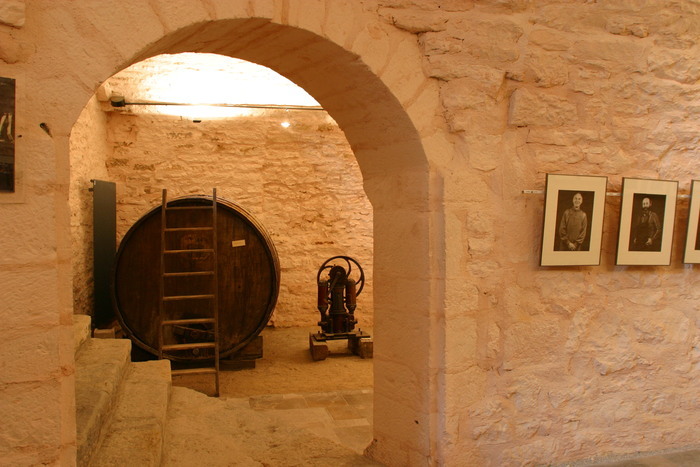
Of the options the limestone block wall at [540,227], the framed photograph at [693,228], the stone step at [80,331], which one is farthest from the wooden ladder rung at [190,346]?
the framed photograph at [693,228]

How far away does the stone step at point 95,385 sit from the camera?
6.46 feet

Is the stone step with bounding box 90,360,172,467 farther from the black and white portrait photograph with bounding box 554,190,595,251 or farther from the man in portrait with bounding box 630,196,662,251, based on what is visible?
the man in portrait with bounding box 630,196,662,251

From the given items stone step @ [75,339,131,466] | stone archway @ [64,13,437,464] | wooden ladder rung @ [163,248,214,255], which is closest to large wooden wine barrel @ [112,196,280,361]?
wooden ladder rung @ [163,248,214,255]

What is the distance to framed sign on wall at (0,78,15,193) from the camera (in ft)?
4.71

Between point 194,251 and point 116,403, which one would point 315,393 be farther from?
point 116,403

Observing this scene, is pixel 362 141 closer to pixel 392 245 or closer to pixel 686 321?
pixel 392 245

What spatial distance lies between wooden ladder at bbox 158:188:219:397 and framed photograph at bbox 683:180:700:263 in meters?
3.01

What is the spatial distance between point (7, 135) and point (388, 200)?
1.43 metres

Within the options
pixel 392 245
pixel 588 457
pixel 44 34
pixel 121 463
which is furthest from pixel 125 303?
pixel 588 457

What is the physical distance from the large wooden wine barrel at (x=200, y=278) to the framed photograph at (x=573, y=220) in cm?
246

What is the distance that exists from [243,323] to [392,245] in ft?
7.74

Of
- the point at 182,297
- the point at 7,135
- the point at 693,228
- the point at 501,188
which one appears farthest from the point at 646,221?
the point at 182,297

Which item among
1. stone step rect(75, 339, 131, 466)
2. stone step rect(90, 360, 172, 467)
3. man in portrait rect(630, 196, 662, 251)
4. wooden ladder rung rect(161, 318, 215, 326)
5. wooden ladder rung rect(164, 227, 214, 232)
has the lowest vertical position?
stone step rect(90, 360, 172, 467)

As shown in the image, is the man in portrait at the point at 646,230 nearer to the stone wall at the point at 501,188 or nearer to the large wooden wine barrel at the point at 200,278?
the stone wall at the point at 501,188
